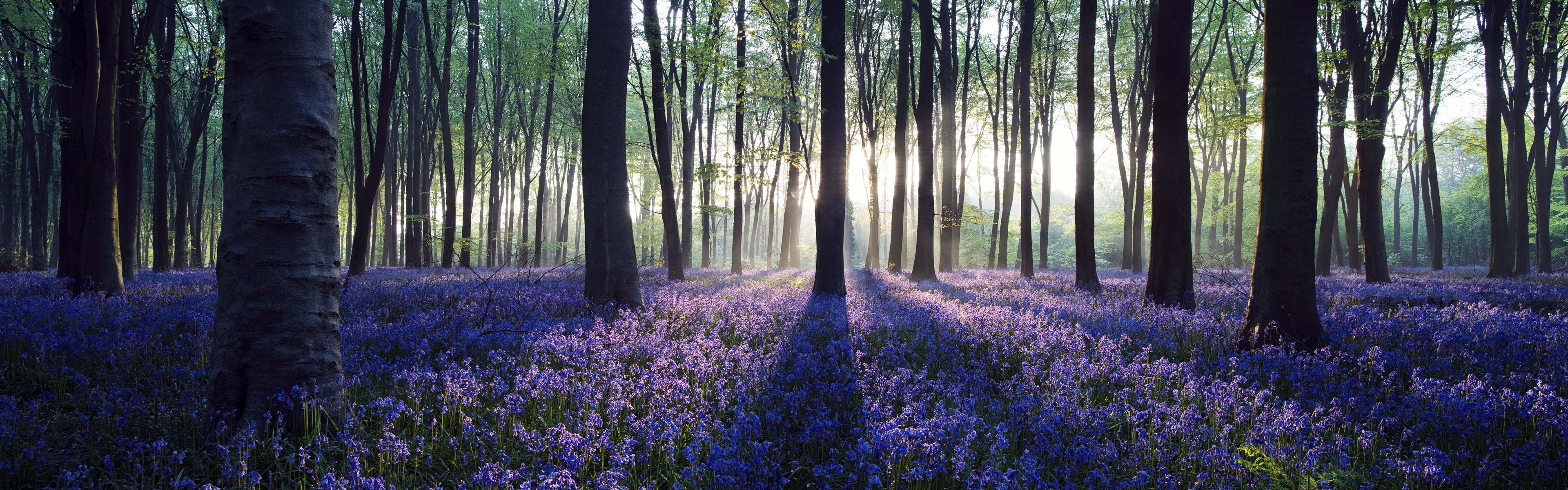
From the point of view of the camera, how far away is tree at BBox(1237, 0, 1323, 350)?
4.95 meters

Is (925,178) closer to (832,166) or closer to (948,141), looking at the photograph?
(832,166)

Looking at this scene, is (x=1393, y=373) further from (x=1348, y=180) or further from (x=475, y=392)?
(x=1348, y=180)

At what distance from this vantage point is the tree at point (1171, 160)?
814 centimetres

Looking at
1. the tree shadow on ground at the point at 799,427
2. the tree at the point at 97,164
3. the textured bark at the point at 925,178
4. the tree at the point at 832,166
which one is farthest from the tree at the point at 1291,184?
the tree at the point at 97,164

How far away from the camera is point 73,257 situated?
8.60 metres

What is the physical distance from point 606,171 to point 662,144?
7.14 metres

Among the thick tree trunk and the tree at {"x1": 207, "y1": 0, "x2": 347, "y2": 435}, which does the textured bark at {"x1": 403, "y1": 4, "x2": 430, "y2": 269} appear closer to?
the thick tree trunk

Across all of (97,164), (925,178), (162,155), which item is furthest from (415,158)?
(925,178)

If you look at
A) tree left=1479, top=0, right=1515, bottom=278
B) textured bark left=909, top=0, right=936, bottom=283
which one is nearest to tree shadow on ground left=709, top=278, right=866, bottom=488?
textured bark left=909, top=0, right=936, bottom=283

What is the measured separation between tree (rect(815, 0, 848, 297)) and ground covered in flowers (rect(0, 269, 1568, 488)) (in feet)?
11.9

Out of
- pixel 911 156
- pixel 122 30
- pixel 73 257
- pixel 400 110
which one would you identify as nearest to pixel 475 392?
pixel 73 257

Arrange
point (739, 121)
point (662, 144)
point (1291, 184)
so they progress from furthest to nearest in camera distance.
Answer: point (739, 121) → point (662, 144) → point (1291, 184)

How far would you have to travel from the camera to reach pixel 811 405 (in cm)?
338

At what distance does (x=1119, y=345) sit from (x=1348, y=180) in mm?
30695
